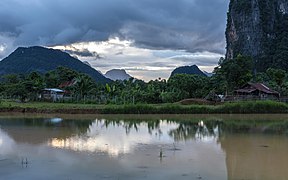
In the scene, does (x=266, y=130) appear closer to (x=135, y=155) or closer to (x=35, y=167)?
(x=135, y=155)

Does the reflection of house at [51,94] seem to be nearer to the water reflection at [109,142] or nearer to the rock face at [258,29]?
the water reflection at [109,142]

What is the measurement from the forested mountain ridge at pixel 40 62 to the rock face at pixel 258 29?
167 ft

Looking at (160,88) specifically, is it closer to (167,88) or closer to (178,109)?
(167,88)

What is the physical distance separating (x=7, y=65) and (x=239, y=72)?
10253 cm

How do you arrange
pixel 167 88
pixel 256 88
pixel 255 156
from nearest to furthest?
pixel 255 156 < pixel 256 88 < pixel 167 88

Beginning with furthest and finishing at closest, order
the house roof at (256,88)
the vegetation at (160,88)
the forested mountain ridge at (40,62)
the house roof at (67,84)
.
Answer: the forested mountain ridge at (40,62) < the house roof at (67,84) < the house roof at (256,88) < the vegetation at (160,88)

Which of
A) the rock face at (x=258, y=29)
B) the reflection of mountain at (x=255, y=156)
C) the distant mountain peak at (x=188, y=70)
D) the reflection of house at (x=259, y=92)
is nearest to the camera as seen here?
the reflection of mountain at (x=255, y=156)

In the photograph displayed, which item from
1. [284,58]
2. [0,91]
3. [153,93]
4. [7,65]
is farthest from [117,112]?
[7,65]

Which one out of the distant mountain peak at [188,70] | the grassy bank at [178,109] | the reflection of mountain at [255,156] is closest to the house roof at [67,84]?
the grassy bank at [178,109]

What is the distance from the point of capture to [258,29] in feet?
268

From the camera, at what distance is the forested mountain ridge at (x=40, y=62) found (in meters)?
124

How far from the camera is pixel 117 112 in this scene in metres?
32.0

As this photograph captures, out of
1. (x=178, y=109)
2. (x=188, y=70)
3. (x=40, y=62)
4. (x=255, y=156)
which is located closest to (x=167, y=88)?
(x=178, y=109)

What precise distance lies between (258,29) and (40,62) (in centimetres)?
7700
